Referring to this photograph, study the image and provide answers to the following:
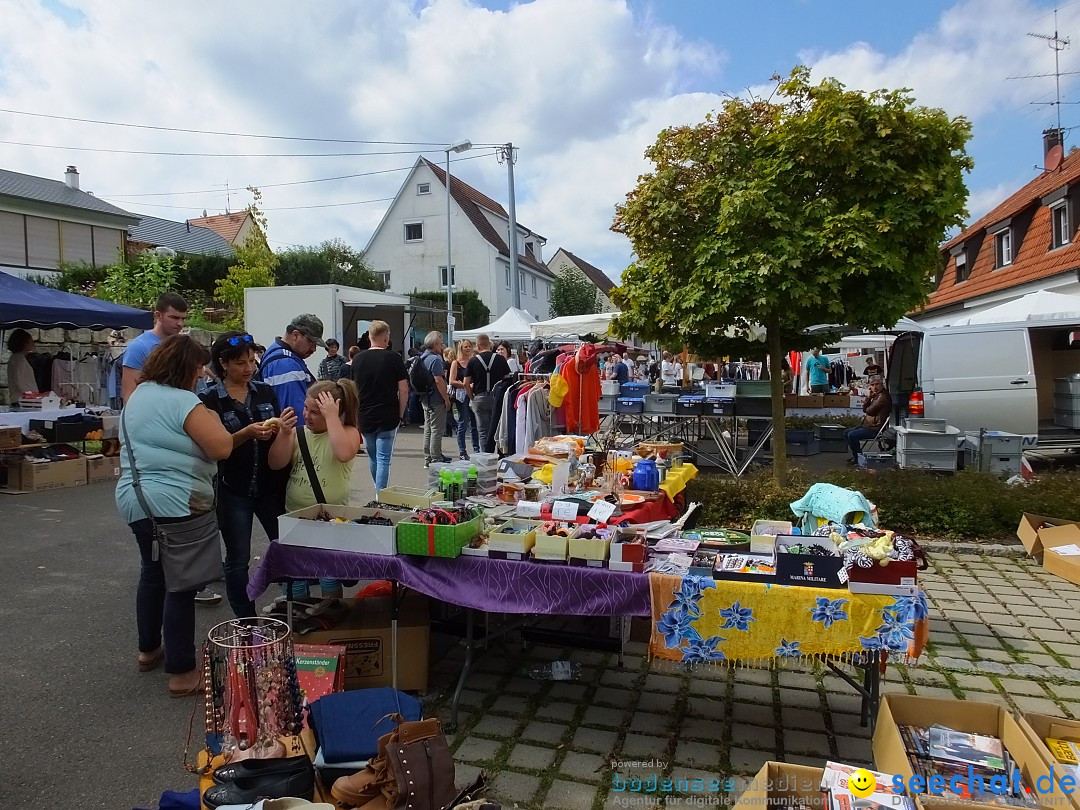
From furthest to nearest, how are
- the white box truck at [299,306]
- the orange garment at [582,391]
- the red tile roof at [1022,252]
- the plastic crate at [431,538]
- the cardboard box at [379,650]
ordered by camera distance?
the red tile roof at [1022,252] < the white box truck at [299,306] < the orange garment at [582,391] < the cardboard box at [379,650] < the plastic crate at [431,538]

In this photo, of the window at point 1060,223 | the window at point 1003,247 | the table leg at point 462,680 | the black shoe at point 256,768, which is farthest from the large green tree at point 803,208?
the window at point 1003,247

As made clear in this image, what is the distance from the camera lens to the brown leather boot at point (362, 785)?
238cm

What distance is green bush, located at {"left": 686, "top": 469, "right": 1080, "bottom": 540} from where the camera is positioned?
6348 mm

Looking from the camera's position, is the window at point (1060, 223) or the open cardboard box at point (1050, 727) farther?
the window at point (1060, 223)

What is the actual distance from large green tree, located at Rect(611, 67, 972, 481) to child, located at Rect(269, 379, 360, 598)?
13.4 feet

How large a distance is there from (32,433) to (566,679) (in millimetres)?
8501

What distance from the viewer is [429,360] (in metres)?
9.11

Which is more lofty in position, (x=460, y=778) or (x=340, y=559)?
(x=340, y=559)

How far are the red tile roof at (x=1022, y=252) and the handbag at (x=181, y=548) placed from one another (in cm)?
1273

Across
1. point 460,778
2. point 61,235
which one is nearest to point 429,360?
point 460,778

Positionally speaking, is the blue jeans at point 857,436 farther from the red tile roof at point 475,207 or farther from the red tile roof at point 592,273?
the red tile roof at point 592,273

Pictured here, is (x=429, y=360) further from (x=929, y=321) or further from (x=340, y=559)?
(x=929, y=321)

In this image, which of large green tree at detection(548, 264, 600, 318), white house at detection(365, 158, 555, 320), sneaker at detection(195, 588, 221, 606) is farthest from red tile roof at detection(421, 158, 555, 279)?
sneaker at detection(195, 588, 221, 606)

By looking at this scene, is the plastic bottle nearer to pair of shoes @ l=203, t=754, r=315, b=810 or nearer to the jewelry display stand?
the jewelry display stand
